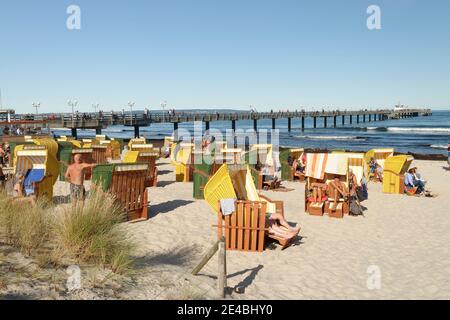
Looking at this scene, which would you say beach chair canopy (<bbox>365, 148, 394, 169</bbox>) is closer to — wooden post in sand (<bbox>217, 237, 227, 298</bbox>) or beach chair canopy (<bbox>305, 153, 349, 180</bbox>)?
beach chair canopy (<bbox>305, 153, 349, 180</bbox>)

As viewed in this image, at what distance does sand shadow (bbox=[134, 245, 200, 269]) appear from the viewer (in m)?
5.16

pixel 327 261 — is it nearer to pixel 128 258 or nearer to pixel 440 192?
pixel 128 258

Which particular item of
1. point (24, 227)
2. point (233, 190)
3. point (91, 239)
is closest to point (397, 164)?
point (233, 190)

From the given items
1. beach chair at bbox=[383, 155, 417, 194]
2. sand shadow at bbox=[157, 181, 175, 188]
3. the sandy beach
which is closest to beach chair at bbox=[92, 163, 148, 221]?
the sandy beach

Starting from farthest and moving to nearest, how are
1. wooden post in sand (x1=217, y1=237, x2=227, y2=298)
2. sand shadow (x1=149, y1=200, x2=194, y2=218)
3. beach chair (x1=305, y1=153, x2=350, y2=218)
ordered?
beach chair (x1=305, y1=153, x2=350, y2=218) < sand shadow (x1=149, y1=200, x2=194, y2=218) < wooden post in sand (x1=217, y1=237, x2=227, y2=298)

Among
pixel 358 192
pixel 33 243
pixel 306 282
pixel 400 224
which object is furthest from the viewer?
pixel 358 192

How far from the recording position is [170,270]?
16.3ft

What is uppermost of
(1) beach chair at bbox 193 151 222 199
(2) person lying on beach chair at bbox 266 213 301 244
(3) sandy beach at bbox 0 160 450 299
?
(1) beach chair at bbox 193 151 222 199

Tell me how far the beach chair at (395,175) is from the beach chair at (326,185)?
265 centimetres

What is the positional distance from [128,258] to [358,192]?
339 inches

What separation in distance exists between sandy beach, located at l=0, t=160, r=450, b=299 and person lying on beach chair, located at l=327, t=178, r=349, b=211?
553 mm

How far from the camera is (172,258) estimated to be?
5879mm

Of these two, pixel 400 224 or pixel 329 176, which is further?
pixel 329 176
